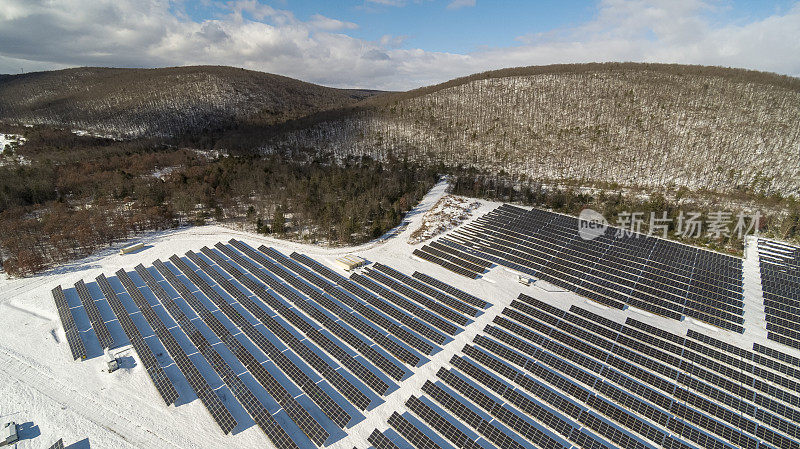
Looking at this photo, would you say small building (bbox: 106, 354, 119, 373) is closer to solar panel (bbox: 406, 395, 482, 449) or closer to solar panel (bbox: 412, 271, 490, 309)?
solar panel (bbox: 406, 395, 482, 449)

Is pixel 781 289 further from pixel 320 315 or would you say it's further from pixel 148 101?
pixel 148 101

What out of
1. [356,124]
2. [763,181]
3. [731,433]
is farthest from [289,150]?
[763,181]

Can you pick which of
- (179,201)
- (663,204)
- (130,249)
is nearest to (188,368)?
(130,249)

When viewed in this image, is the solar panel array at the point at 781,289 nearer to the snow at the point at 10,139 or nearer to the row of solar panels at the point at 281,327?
the row of solar panels at the point at 281,327

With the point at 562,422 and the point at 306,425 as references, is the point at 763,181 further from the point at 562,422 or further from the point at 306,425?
the point at 306,425

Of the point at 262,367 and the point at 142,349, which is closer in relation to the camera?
the point at 262,367


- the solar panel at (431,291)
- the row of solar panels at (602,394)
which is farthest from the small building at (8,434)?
the solar panel at (431,291)
